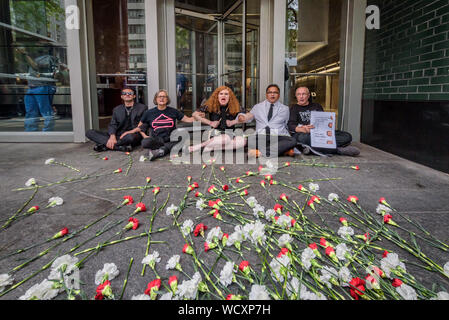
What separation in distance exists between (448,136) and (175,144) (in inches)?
113

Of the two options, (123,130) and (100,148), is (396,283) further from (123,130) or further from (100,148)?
(123,130)

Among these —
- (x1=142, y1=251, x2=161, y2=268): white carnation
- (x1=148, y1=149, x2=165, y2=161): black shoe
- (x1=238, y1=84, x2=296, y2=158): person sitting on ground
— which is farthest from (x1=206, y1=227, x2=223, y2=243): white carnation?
(x1=238, y1=84, x2=296, y2=158): person sitting on ground

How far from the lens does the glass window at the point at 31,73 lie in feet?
16.5

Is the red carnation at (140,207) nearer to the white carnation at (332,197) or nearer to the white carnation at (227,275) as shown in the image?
the white carnation at (227,275)

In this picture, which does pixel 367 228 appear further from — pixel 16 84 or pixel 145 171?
pixel 16 84

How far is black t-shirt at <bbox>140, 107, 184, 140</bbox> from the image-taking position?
4.09 meters

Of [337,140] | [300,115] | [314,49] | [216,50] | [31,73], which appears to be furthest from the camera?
[216,50]

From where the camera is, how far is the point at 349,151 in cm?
368

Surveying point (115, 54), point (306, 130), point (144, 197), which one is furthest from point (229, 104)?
point (115, 54)

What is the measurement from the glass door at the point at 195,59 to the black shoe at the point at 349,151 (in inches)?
119

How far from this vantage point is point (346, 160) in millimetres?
3471

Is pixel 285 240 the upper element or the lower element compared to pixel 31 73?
lower

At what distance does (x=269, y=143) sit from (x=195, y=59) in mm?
3252
